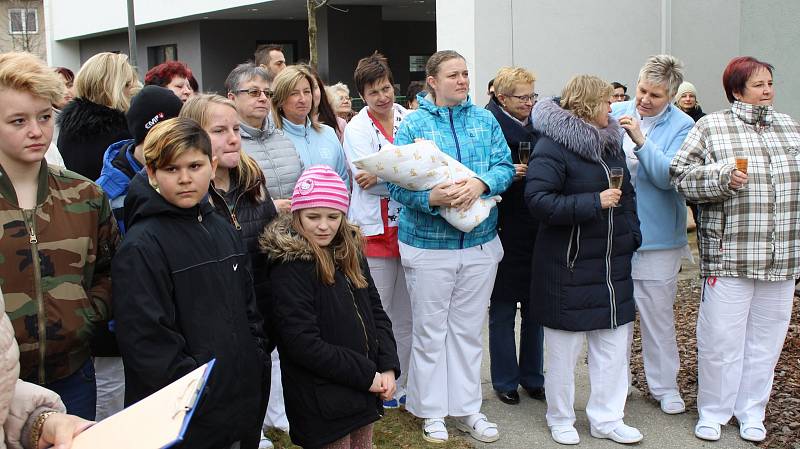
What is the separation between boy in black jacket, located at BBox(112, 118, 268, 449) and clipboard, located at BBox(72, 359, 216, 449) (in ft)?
2.75

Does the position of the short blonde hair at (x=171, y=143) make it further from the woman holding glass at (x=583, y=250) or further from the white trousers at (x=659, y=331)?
the white trousers at (x=659, y=331)

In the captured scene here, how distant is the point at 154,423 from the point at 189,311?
1.22 meters

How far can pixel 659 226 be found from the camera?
588 cm

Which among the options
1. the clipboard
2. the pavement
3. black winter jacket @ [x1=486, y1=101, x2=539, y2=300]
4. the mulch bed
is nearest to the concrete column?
the mulch bed

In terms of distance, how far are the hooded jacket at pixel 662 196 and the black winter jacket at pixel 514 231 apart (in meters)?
0.77

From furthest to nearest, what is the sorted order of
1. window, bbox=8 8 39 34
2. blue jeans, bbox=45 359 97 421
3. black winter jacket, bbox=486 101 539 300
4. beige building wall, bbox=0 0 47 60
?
1. window, bbox=8 8 39 34
2. beige building wall, bbox=0 0 47 60
3. black winter jacket, bbox=486 101 539 300
4. blue jeans, bbox=45 359 97 421

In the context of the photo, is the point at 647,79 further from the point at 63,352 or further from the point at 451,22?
the point at 451,22

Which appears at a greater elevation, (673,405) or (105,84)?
(105,84)

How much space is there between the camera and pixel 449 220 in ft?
17.6

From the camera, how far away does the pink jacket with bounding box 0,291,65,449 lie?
7.78 feet

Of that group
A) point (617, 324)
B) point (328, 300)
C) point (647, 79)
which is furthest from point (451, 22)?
point (328, 300)

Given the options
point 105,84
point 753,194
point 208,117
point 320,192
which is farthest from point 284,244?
point 753,194

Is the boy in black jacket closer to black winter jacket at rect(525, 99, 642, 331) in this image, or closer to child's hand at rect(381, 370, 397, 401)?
child's hand at rect(381, 370, 397, 401)

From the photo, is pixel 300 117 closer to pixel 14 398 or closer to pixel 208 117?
pixel 208 117
